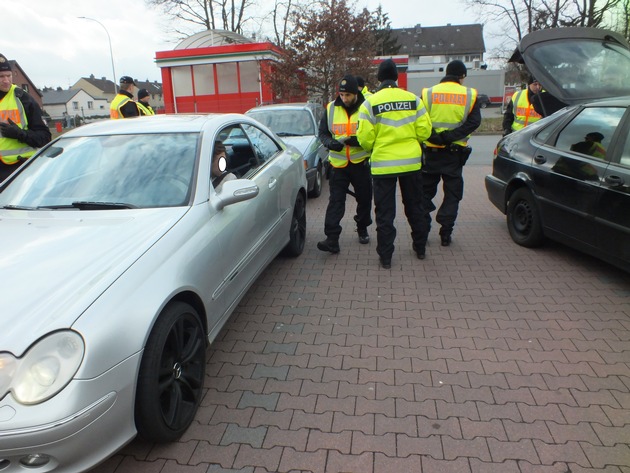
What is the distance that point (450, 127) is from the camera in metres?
5.02

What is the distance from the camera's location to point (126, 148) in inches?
136

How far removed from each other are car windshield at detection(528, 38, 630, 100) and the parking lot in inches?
73.9

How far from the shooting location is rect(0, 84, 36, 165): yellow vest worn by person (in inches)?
186

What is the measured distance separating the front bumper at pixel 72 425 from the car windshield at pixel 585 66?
5.20 m

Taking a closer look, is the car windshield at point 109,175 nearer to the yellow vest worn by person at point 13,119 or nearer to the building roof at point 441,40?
the yellow vest worn by person at point 13,119

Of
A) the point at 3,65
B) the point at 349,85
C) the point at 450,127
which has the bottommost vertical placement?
the point at 450,127

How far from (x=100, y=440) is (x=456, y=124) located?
4.29 meters

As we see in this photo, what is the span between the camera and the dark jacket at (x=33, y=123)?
15.8 ft

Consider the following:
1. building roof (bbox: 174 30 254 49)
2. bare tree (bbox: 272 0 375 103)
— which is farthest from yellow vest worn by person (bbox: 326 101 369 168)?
building roof (bbox: 174 30 254 49)

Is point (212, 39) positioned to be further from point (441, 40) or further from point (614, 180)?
point (441, 40)

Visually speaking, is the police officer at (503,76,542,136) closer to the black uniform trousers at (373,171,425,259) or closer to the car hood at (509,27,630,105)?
the car hood at (509,27,630,105)

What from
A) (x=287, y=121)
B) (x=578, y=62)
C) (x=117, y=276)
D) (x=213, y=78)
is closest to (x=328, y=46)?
(x=287, y=121)

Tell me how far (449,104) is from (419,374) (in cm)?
301

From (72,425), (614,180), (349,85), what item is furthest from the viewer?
(349,85)
